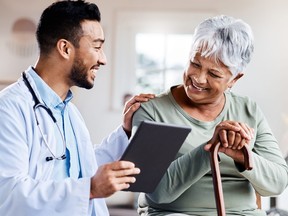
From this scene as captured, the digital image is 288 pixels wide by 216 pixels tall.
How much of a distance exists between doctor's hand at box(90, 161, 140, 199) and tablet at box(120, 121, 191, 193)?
0.10 feet

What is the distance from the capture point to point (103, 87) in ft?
17.1

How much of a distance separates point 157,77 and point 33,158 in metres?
3.71

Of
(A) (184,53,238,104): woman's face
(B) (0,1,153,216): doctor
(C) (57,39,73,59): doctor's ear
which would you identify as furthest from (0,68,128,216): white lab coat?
(A) (184,53,238,104): woman's face

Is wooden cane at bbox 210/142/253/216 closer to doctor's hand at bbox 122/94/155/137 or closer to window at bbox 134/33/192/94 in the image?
doctor's hand at bbox 122/94/155/137

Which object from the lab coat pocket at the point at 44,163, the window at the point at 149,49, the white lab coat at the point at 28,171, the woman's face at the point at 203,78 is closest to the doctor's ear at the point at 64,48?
the white lab coat at the point at 28,171

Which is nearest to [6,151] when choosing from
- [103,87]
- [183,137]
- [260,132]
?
[183,137]

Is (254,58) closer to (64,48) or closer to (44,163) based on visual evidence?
(64,48)

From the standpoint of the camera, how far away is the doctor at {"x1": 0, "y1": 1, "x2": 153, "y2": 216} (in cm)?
152

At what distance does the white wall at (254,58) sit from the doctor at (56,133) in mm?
3301

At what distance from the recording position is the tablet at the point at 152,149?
56.5 inches

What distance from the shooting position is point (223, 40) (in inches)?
72.9

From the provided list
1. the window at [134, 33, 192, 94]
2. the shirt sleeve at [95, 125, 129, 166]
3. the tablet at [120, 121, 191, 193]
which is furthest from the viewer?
the window at [134, 33, 192, 94]

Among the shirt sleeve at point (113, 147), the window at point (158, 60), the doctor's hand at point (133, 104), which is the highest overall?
the doctor's hand at point (133, 104)

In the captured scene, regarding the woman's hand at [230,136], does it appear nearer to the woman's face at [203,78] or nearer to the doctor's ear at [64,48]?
the woman's face at [203,78]
